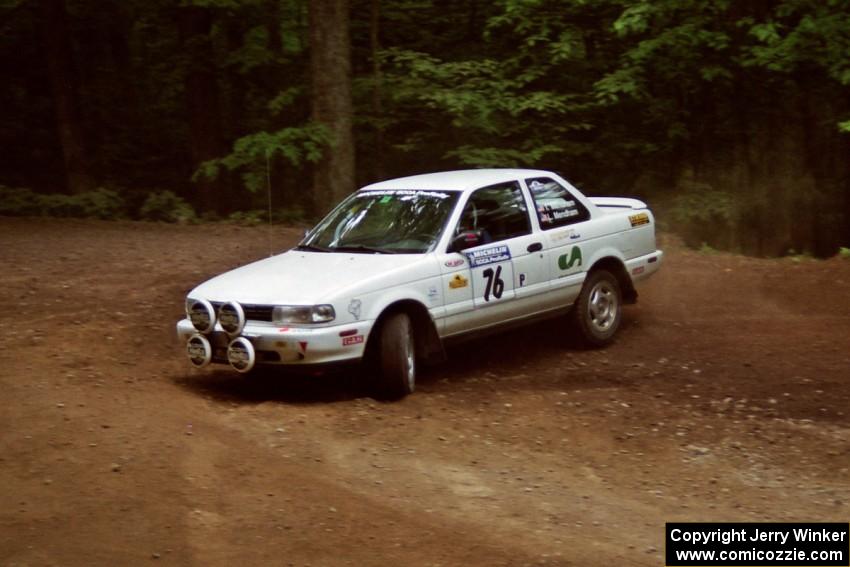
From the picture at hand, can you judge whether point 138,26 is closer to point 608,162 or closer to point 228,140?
point 228,140

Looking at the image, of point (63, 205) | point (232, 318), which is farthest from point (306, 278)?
point (63, 205)

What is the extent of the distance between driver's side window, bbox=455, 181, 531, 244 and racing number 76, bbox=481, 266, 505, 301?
0.28 m

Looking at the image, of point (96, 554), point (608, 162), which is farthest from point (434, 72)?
point (96, 554)

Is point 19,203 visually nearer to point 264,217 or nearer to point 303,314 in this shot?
point 264,217

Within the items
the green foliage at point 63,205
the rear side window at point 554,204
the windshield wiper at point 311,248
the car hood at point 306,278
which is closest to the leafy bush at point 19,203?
the green foliage at point 63,205

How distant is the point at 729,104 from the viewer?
21016 millimetres

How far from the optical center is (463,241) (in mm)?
9477

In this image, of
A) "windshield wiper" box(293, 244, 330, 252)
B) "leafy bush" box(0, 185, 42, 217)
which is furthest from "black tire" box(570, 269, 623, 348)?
"leafy bush" box(0, 185, 42, 217)

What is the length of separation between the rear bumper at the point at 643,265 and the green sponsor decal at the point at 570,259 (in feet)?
2.71

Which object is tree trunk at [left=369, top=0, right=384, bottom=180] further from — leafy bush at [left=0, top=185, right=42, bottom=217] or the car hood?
the car hood

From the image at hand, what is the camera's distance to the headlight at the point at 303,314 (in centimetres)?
835

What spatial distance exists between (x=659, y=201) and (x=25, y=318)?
12714 millimetres

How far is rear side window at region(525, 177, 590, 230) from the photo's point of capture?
10.5 metres

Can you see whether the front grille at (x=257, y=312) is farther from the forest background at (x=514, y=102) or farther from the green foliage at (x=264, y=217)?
the green foliage at (x=264, y=217)
